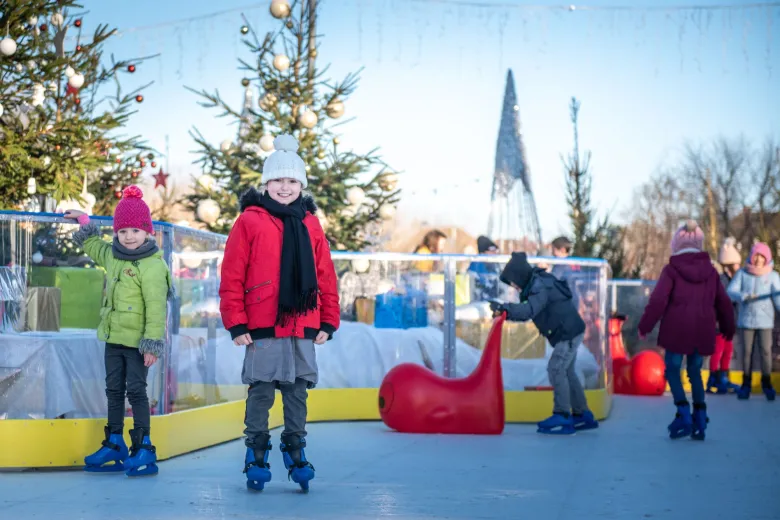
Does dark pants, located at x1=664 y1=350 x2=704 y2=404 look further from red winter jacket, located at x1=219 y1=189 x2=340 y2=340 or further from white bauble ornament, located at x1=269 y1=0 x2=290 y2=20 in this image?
white bauble ornament, located at x1=269 y1=0 x2=290 y2=20

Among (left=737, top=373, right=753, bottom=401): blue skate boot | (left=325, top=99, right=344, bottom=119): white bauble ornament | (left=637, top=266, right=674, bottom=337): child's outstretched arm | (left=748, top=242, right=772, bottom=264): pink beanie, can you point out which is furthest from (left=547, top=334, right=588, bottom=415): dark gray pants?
(left=325, top=99, right=344, bottom=119): white bauble ornament

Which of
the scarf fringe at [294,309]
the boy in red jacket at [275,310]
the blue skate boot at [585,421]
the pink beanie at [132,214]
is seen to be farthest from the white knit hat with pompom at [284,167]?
the blue skate boot at [585,421]

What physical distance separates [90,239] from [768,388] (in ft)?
32.3

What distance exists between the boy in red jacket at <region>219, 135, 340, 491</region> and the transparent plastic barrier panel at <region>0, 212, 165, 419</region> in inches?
60.2

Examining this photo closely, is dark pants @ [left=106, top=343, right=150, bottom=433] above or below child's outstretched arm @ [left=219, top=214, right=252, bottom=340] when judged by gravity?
below

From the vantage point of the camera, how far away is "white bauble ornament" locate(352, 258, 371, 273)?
11.1 m

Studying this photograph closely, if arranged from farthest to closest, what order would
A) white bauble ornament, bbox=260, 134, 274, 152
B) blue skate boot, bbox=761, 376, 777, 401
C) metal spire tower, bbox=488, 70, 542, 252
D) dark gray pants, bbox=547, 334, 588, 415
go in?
metal spire tower, bbox=488, 70, 542, 252
white bauble ornament, bbox=260, 134, 274, 152
blue skate boot, bbox=761, 376, 777, 401
dark gray pants, bbox=547, 334, 588, 415

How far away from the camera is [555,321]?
9.94 m

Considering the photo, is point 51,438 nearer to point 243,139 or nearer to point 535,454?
point 535,454

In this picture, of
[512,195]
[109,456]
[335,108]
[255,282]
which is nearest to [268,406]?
[255,282]

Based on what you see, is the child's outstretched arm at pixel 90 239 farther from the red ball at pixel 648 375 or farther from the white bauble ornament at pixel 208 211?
the red ball at pixel 648 375

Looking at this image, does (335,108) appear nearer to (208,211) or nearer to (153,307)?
(208,211)

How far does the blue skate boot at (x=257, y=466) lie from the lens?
611 centimetres

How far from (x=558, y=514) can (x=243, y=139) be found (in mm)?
11771
